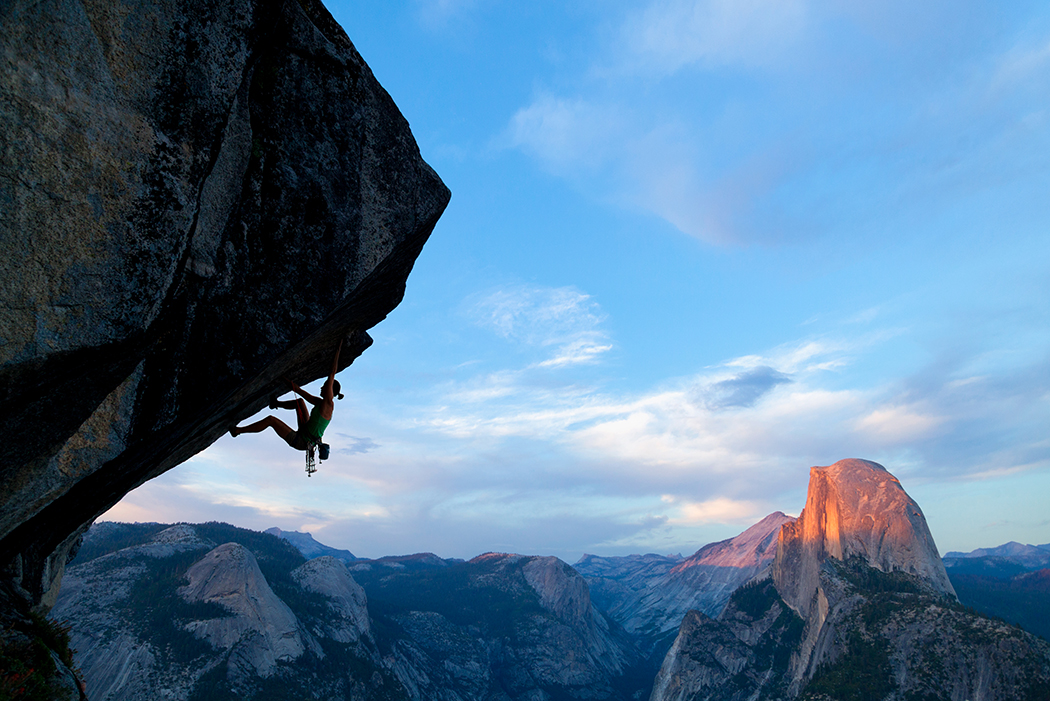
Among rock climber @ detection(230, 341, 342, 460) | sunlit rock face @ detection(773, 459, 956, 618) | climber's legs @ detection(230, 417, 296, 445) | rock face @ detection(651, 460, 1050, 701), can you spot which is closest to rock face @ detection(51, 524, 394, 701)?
rock face @ detection(651, 460, 1050, 701)

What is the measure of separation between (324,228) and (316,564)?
150958mm

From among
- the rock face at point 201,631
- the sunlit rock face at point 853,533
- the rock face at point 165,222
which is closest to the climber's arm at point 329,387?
the rock face at point 165,222

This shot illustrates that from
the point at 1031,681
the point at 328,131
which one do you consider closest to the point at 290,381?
the point at 328,131

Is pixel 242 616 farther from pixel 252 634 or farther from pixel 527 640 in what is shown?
pixel 527 640

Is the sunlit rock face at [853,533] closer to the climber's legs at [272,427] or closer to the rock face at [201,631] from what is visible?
the rock face at [201,631]

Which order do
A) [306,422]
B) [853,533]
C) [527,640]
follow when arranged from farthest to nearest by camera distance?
[527,640] → [853,533] → [306,422]

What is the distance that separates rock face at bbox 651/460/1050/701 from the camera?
245 ft

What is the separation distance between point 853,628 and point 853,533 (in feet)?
122

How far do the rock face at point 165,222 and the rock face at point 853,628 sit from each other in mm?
98896

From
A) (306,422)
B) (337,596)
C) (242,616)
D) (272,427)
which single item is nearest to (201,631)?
(242,616)

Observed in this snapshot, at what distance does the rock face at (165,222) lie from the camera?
607 centimetres

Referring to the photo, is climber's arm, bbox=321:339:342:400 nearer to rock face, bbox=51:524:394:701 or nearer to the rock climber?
the rock climber

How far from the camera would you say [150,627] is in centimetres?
8469

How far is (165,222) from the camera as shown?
22.8ft
